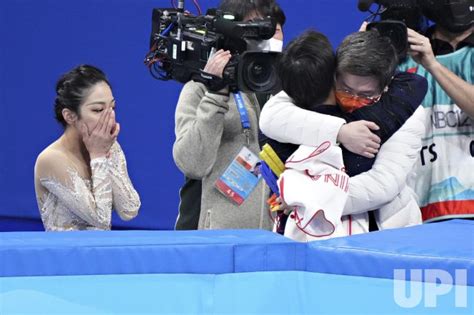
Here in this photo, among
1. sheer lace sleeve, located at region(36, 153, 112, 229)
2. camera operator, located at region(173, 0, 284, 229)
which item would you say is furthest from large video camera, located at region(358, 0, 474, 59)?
sheer lace sleeve, located at region(36, 153, 112, 229)

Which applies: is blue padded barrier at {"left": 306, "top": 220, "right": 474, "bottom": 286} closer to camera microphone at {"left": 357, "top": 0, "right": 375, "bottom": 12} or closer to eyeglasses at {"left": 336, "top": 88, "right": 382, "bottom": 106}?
eyeglasses at {"left": 336, "top": 88, "right": 382, "bottom": 106}

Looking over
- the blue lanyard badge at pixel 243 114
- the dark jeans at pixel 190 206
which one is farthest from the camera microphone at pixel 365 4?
the dark jeans at pixel 190 206

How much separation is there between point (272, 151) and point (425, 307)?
723 millimetres

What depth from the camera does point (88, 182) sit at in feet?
9.88

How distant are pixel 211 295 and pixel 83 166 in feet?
4.11

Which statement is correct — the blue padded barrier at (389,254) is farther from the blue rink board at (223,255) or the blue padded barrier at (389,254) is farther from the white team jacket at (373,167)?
the white team jacket at (373,167)

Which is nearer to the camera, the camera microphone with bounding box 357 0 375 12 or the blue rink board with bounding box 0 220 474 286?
the blue rink board with bounding box 0 220 474 286

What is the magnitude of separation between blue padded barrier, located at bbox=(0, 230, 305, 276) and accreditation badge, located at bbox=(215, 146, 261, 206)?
0.95 m

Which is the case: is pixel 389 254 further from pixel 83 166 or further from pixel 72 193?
pixel 83 166

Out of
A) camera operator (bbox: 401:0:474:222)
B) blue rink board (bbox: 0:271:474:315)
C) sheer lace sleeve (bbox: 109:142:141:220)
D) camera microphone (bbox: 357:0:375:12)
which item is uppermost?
camera microphone (bbox: 357:0:375:12)

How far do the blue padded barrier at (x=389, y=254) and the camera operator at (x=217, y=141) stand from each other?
0.91 m

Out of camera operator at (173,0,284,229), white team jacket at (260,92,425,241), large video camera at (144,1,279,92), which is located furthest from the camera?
camera operator at (173,0,284,229)

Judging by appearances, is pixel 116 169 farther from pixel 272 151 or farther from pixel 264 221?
pixel 272 151

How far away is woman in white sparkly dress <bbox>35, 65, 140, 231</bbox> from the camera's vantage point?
9.63ft
